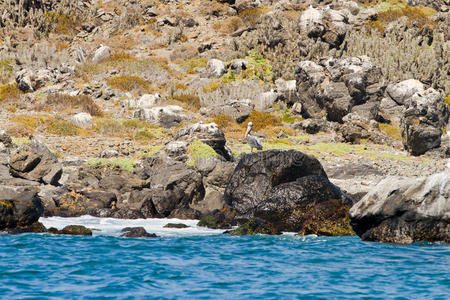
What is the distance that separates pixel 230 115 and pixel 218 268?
79.5 ft

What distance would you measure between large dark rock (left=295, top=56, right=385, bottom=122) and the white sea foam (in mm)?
19519

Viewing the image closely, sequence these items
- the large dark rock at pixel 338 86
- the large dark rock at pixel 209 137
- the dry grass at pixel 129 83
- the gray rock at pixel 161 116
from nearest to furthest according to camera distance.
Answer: the large dark rock at pixel 209 137
the gray rock at pixel 161 116
the large dark rock at pixel 338 86
the dry grass at pixel 129 83

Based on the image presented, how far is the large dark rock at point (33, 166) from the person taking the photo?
18.0 meters

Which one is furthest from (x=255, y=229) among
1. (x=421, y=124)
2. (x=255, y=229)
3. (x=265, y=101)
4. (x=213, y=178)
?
(x=265, y=101)

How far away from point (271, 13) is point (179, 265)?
43.8m

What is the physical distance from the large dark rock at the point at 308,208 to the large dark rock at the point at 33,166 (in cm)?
837

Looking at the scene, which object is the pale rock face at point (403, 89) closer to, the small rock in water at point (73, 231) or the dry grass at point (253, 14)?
the dry grass at point (253, 14)

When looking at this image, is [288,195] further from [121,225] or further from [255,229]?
[121,225]

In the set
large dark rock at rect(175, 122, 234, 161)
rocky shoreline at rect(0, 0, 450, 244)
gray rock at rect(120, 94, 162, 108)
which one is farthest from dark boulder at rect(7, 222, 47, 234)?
gray rock at rect(120, 94, 162, 108)

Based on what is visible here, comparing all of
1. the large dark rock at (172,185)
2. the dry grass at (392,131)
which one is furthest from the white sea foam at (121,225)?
the dry grass at (392,131)

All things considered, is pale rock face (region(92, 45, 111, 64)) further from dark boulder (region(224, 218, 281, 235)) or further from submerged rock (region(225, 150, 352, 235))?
dark boulder (region(224, 218, 281, 235))

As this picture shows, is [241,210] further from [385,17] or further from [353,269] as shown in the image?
[385,17]

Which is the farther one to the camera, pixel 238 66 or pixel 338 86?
pixel 238 66

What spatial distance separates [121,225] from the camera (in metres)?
13.8
